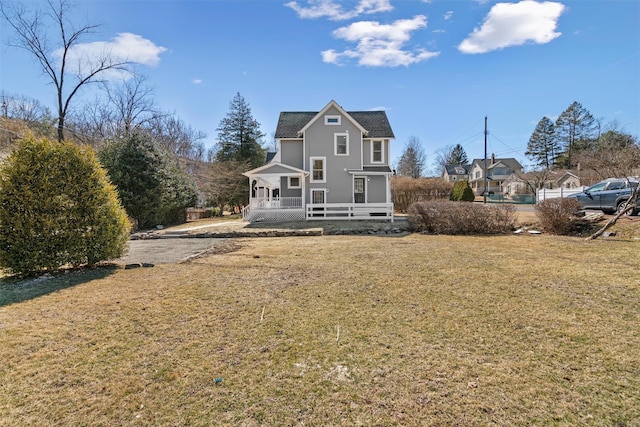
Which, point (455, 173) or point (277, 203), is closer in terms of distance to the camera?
point (277, 203)

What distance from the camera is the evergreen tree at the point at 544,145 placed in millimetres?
55031

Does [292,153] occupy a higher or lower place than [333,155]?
higher

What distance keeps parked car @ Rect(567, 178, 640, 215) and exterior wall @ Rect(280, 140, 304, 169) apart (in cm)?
1581

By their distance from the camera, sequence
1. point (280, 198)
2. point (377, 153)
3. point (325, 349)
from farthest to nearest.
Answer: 1. point (377, 153)
2. point (280, 198)
3. point (325, 349)

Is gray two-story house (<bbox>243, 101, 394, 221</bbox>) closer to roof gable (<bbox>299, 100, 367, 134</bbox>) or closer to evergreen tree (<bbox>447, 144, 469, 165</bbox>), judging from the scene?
roof gable (<bbox>299, 100, 367, 134</bbox>)

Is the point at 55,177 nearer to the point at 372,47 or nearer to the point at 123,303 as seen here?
the point at 123,303

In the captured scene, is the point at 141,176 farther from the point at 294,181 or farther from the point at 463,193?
the point at 463,193

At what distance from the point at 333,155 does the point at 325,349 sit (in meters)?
19.2

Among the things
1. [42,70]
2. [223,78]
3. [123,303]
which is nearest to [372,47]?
[223,78]

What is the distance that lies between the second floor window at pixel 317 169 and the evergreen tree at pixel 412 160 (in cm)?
3896

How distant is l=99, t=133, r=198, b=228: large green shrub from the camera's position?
59.0ft

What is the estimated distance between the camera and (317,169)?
2194 cm

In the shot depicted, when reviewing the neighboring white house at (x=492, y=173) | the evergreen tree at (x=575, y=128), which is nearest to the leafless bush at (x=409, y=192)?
the evergreen tree at (x=575, y=128)

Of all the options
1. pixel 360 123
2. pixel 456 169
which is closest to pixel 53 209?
pixel 360 123
